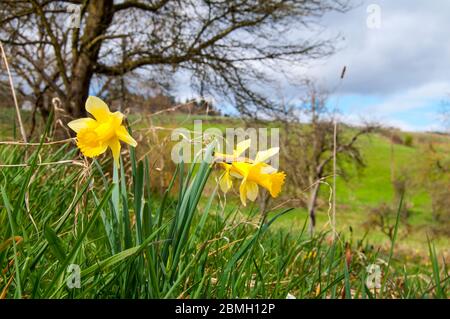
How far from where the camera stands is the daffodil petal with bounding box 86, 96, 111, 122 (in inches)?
33.3

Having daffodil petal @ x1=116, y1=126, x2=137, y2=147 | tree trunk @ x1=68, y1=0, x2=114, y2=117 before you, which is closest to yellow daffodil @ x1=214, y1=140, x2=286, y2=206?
daffodil petal @ x1=116, y1=126, x2=137, y2=147

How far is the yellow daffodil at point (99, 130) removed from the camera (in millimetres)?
851

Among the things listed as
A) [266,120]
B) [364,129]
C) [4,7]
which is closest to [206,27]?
[266,120]

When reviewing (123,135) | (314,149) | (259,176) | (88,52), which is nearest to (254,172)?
(259,176)

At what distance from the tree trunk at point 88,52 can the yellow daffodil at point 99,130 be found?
315 inches

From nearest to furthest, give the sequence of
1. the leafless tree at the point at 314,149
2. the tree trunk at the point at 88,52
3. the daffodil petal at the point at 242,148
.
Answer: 1. the daffodil petal at the point at 242,148
2. the tree trunk at the point at 88,52
3. the leafless tree at the point at 314,149

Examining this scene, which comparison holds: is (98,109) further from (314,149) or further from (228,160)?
(314,149)

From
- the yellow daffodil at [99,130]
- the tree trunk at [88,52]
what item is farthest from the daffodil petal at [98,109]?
the tree trunk at [88,52]

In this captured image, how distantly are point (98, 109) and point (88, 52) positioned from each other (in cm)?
818

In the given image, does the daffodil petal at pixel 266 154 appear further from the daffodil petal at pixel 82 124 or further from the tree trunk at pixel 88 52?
the tree trunk at pixel 88 52

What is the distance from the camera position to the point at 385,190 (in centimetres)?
4325
